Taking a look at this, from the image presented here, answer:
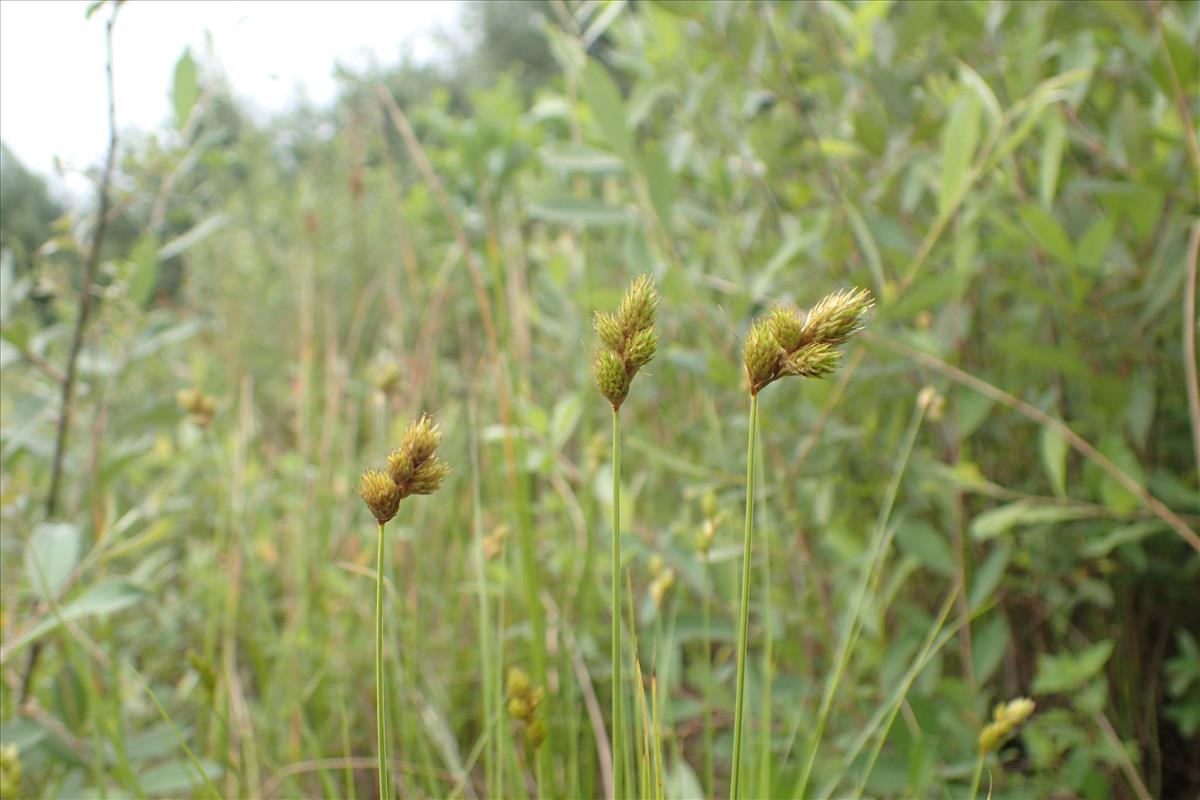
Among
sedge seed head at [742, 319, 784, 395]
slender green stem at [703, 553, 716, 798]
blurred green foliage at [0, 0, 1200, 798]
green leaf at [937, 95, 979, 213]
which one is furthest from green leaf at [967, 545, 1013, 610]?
sedge seed head at [742, 319, 784, 395]

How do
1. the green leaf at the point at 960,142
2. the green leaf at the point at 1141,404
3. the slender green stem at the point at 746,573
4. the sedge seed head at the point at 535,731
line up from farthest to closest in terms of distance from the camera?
the green leaf at the point at 1141,404
the green leaf at the point at 960,142
the sedge seed head at the point at 535,731
the slender green stem at the point at 746,573

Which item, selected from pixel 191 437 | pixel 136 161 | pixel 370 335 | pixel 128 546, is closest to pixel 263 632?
pixel 191 437

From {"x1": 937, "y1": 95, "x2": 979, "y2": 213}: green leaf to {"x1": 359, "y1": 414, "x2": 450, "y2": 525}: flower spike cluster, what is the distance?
61 centimetres

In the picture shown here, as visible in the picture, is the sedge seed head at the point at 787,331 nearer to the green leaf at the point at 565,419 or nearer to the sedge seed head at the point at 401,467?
the sedge seed head at the point at 401,467

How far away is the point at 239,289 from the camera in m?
2.32

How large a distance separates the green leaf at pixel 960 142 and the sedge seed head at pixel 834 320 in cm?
52

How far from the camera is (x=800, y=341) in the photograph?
1.17 ft

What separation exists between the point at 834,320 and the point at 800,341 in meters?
0.01

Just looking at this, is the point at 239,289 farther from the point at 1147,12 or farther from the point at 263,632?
the point at 1147,12

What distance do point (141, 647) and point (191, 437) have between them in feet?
1.19

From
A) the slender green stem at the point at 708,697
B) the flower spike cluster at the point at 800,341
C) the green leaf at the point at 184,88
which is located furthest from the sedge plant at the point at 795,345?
the green leaf at the point at 184,88

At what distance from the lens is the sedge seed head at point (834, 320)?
0.35 m

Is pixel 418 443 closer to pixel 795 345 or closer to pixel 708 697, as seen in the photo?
pixel 795 345

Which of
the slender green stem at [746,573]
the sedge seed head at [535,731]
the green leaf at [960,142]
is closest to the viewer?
the slender green stem at [746,573]
